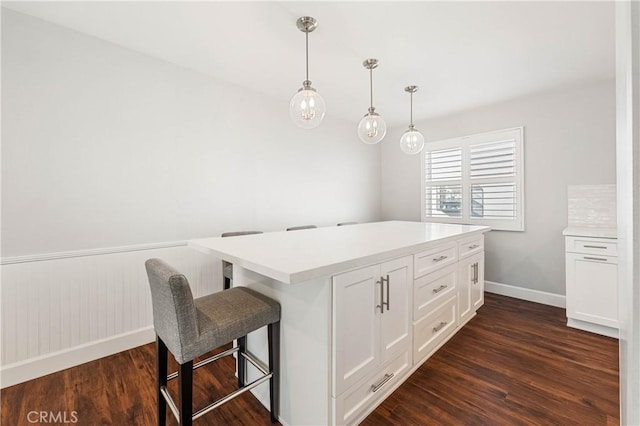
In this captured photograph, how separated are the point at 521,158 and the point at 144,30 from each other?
13.2ft

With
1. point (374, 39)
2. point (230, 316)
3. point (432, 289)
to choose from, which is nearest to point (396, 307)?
point (432, 289)

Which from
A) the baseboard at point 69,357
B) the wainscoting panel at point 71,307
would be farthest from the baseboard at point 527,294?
the baseboard at point 69,357

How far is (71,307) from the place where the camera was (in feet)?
6.74

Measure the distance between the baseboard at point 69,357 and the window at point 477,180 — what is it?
3850mm

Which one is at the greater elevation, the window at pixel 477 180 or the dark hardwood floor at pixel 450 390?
the window at pixel 477 180

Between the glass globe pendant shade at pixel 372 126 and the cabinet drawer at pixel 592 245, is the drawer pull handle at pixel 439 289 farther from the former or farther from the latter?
the cabinet drawer at pixel 592 245

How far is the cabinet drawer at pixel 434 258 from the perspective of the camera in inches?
72.1

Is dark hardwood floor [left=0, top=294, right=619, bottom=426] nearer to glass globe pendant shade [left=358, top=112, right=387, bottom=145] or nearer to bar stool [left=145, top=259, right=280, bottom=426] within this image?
bar stool [left=145, top=259, right=280, bottom=426]

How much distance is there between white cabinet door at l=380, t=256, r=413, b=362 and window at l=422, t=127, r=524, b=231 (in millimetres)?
2478

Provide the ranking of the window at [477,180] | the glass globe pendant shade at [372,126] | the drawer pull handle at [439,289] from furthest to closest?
the window at [477,180], the glass globe pendant shade at [372,126], the drawer pull handle at [439,289]

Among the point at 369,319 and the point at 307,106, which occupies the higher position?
the point at 307,106

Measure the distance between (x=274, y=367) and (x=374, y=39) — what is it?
239 centimetres

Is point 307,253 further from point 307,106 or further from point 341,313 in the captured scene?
point 307,106

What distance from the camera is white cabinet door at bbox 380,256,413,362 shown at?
1.56 meters
